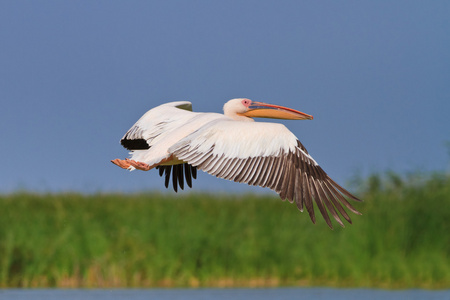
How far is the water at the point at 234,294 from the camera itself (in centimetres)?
1266

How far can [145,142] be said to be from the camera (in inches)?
292

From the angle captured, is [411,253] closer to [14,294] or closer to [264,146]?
[14,294]

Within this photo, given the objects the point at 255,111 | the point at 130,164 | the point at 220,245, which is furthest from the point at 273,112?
the point at 220,245

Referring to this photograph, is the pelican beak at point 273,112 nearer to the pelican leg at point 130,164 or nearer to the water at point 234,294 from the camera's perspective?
the pelican leg at point 130,164

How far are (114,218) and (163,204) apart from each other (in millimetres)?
1015

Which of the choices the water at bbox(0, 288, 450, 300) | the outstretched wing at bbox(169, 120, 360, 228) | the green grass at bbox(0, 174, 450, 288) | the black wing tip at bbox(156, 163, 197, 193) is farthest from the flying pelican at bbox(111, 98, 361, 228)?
the water at bbox(0, 288, 450, 300)

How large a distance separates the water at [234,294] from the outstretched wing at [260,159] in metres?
6.43

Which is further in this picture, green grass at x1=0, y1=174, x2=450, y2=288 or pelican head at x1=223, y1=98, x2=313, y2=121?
green grass at x1=0, y1=174, x2=450, y2=288

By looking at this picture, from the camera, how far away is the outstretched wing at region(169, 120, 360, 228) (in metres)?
6.38

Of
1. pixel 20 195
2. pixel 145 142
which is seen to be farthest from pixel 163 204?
pixel 145 142

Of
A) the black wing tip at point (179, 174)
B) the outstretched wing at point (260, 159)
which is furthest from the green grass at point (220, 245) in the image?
the outstretched wing at point (260, 159)

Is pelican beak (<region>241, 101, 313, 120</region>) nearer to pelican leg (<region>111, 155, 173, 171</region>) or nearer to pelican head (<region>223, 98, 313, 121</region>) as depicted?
pelican head (<region>223, 98, 313, 121</region>)

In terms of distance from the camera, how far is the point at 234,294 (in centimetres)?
1310

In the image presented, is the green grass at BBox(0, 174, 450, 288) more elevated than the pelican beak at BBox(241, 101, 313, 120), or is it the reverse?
the pelican beak at BBox(241, 101, 313, 120)
